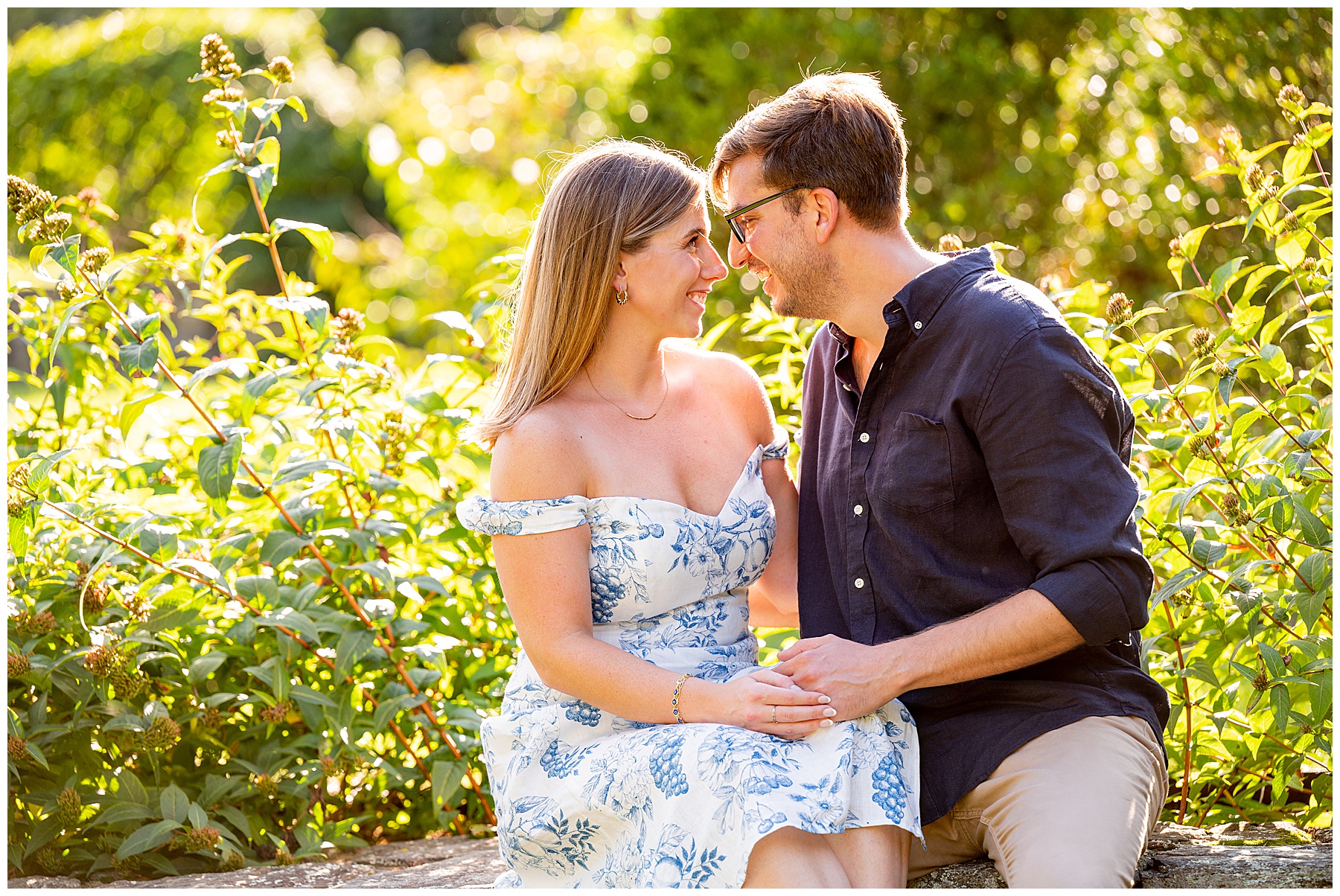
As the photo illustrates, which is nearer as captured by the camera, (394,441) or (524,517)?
(524,517)

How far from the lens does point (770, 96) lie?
538cm

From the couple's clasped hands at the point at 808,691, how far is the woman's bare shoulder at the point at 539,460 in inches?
18.5

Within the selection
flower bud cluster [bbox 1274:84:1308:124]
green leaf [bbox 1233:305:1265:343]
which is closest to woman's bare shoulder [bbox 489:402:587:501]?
green leaf [bbox 1233:305:1265:343]

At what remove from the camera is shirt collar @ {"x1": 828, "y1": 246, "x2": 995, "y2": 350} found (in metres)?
2.06

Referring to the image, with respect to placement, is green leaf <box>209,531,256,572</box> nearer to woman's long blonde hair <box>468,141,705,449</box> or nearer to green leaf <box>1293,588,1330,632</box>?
woman's long blonde hair <box>468,141,705,449</box>

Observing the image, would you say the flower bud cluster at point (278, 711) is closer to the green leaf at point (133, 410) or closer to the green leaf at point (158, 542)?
the green leaf at point (158, 542)

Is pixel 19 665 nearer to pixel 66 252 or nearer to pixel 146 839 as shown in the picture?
pixel 146 839

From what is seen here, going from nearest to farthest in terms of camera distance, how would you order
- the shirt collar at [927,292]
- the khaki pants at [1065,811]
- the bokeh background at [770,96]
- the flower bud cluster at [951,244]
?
1. the khaki pants at [1065,811]
2. the shirt collar at [927,292]
3. the flower bud cluster at [951,244]
4. the bokeh background at [770,96]

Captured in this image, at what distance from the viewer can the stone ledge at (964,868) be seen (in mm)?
1844

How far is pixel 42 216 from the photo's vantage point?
217cm

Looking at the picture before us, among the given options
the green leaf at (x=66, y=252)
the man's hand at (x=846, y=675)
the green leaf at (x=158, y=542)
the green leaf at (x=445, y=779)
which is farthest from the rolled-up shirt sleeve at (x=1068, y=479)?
the green leaf at (x=66, y=252)

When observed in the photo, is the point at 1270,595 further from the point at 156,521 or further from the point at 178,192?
the point at 178,192

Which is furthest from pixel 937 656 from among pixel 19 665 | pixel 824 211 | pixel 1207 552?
pixel 19 665

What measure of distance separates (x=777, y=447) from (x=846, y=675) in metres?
0.65
